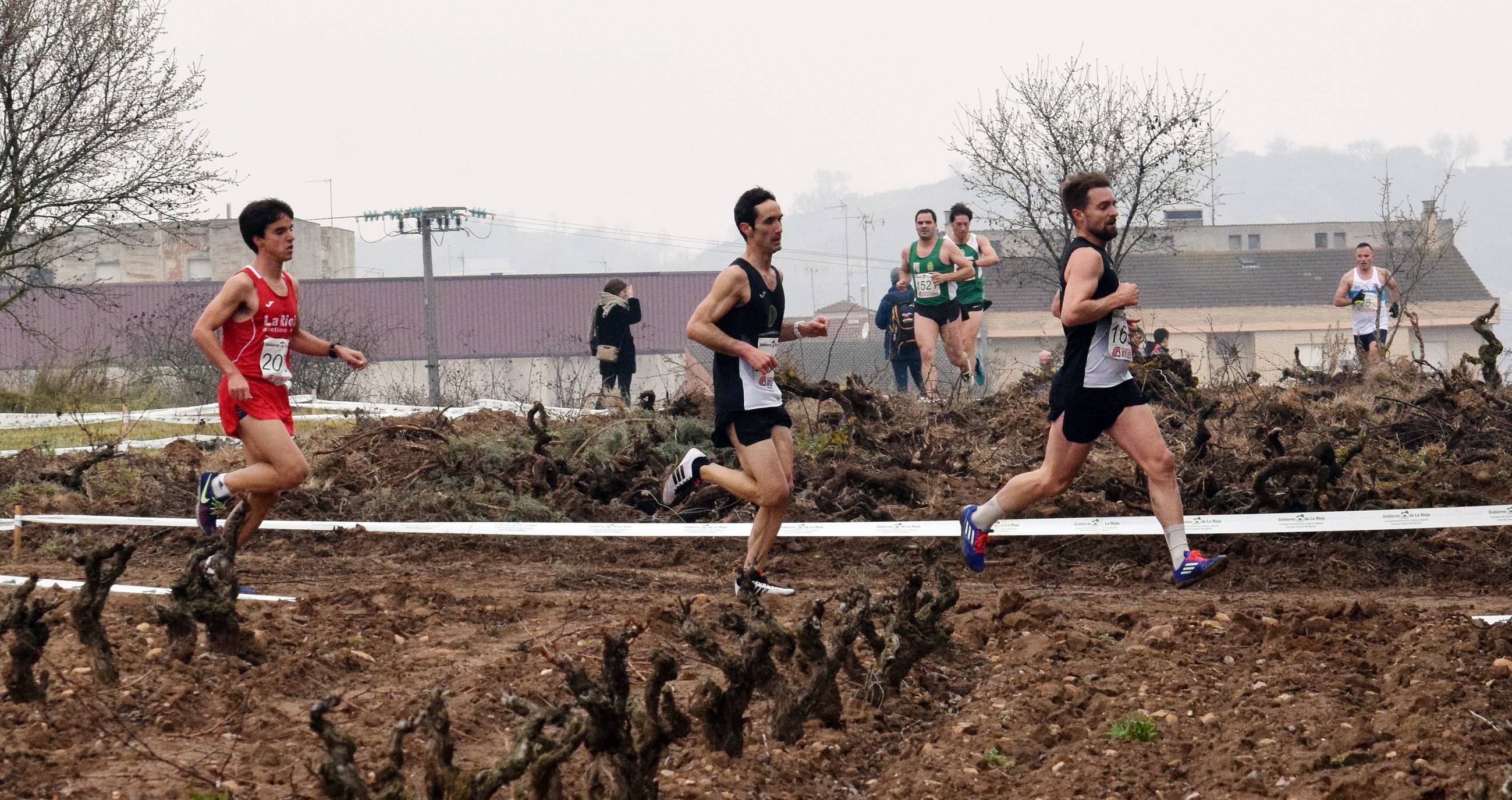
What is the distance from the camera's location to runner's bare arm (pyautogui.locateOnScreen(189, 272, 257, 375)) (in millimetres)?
6863

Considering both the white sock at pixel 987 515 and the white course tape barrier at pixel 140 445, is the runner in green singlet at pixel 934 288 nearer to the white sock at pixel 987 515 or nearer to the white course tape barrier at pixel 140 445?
the white sock at pixel 987 515

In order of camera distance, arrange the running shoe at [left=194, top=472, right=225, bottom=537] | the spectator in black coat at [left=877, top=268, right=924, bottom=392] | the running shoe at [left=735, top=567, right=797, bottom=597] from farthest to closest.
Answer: the spectator in black coat at [left=877, top=268, right=924, bottom=392] → the running shoe at [left=194, top=472, right=225, bottom=537] → the running shoe at [left=735, top=567, right=797, bottom=597]

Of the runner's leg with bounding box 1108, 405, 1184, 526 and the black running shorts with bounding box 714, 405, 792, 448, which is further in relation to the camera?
the black running shorts with bounding box 714, 405, 792, 448

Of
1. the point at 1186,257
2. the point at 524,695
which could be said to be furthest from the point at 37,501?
the point at 1186,257

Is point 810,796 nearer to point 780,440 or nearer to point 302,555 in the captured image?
point 780,440

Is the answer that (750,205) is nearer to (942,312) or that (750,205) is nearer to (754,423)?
(754,423)

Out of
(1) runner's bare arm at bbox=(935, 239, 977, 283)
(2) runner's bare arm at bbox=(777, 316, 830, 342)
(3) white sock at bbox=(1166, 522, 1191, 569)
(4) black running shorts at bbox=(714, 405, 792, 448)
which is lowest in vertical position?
(3) white sock at bbox=(1166, 522, 1191, 569)

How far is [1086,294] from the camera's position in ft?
21.5

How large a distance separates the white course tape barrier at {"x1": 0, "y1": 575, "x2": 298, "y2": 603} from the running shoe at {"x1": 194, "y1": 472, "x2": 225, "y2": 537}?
1.19 ft

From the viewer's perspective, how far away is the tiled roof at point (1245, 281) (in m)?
59.3

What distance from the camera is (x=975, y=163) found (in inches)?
1045

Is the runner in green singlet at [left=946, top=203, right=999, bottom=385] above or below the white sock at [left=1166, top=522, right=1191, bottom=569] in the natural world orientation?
above

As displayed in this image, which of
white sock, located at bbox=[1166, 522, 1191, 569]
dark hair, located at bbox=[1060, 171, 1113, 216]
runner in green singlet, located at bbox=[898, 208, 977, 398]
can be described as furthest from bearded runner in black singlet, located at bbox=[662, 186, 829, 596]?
runner in green singlet, located at bbox=[898, 208, 977, 398]

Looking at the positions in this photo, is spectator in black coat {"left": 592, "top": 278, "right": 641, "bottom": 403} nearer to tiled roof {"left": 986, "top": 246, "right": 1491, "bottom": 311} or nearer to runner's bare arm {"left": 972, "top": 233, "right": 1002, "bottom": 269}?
runner's bare arm {"left": 972, "top": 233, "right": 1002, "bottom": 269}
